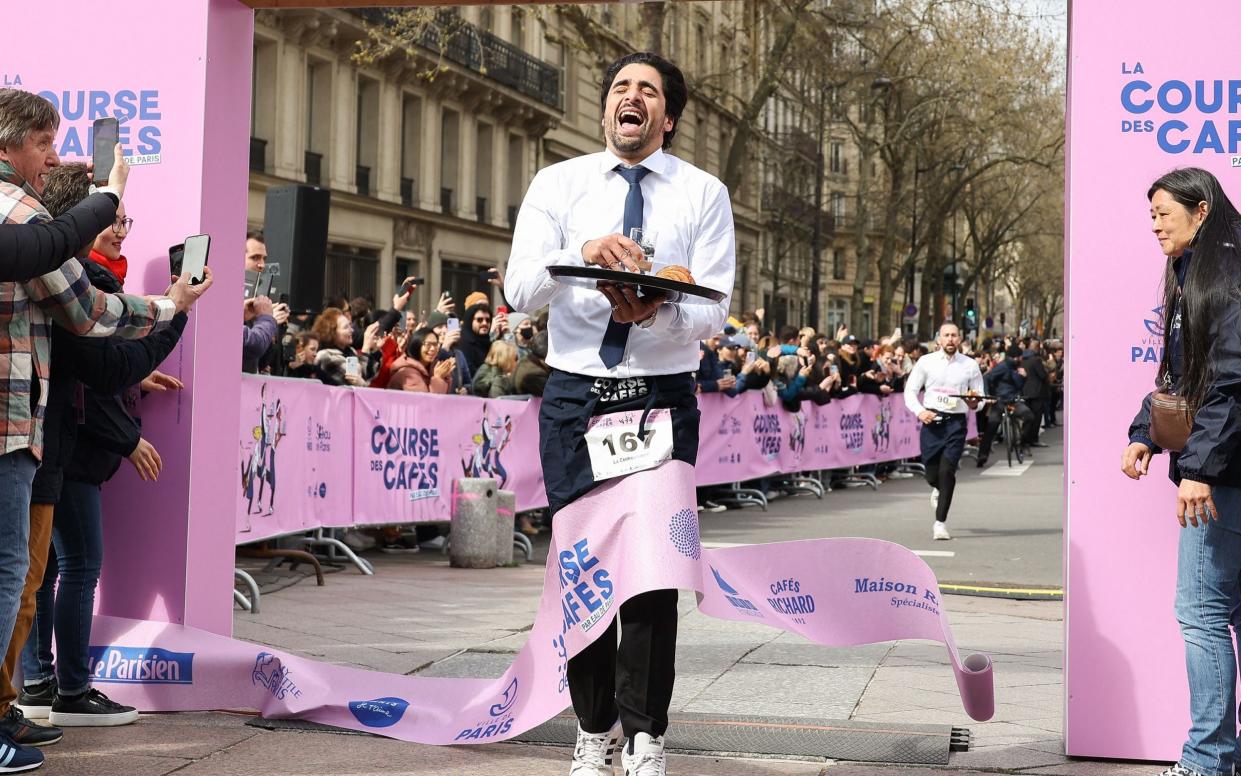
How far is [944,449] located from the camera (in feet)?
A: 49.5

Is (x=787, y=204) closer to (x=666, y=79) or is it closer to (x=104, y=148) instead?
(x=104, y=148)

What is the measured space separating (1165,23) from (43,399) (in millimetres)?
3848

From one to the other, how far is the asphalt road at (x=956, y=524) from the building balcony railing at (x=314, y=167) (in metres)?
14.2

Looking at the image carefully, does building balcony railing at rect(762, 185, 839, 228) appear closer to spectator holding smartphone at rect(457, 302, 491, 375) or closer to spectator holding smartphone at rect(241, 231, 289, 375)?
spectator holding smartphone at rect(457, 302, 491, 375)

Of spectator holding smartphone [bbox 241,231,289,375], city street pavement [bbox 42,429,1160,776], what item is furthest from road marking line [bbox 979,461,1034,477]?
spectator holding smartphone [bbox 241,231,289,375]

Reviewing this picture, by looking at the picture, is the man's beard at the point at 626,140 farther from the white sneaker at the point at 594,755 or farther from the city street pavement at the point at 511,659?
the city street pavement at the point at 511,659

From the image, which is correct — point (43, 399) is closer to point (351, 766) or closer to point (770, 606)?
point (351, 766)

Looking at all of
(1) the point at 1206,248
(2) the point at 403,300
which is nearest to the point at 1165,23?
(1) the point at 1206,248

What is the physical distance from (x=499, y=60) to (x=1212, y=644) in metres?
36.0

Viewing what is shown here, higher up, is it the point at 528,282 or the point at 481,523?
the point at 528,282

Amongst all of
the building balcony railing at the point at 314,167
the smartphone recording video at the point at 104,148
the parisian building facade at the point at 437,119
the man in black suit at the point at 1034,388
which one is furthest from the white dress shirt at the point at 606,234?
the man in black suit at the point at 1034,388

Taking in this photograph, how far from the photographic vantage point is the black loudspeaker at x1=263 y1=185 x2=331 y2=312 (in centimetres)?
1234

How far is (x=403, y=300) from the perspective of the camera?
1388cm

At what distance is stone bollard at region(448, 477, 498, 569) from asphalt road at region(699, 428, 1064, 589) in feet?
9.75
